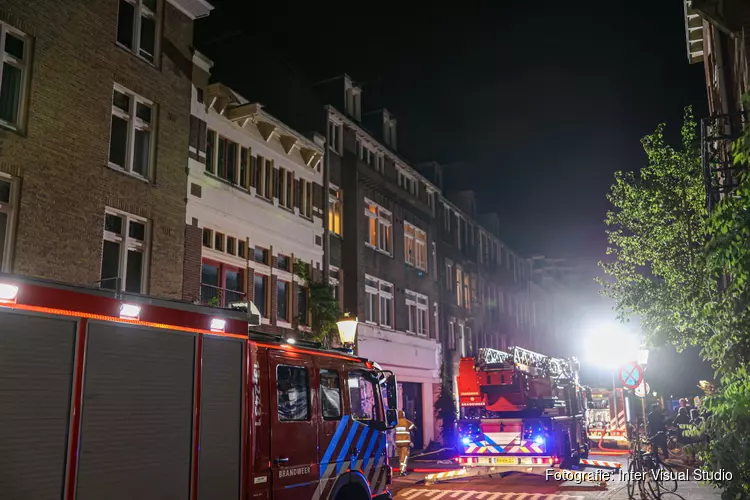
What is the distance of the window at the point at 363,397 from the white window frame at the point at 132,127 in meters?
8.05

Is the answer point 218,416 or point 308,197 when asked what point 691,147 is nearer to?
point 308,197

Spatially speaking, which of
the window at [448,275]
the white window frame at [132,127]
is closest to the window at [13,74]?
the white window frame at [132,127]

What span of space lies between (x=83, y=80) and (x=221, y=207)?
16.0ft

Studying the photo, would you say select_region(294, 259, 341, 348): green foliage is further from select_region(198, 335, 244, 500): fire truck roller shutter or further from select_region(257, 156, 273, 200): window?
select_region(198, 335, 244, 500): fire truck roller shutter

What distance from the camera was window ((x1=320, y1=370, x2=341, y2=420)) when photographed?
828cm

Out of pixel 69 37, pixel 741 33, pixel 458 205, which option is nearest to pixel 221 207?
pixel 69 37

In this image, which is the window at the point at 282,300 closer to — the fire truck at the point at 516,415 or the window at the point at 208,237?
the window at the point at 208,237

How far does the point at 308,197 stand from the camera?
22219 mm

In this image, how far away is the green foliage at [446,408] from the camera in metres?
30.2

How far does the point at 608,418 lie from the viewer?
28984 millimetres

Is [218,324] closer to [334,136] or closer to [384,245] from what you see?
[334,136]

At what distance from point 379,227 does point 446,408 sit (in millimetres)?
9657

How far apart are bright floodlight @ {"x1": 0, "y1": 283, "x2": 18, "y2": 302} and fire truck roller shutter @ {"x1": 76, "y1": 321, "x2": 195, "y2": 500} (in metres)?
0.69

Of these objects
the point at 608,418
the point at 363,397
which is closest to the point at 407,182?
the point at 608,418
